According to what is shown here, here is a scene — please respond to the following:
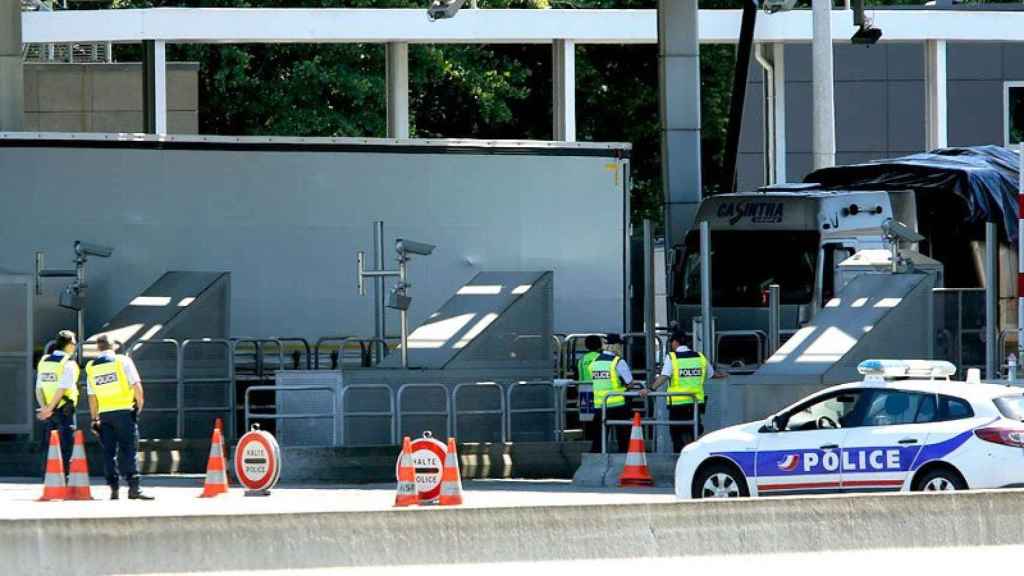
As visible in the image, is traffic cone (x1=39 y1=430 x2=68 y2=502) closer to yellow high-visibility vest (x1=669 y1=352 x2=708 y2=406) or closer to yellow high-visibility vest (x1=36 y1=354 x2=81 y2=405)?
yellow high-visibility vest (x1=36 y1=354 x2=81 y2=405)

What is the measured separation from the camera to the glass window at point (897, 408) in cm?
1731

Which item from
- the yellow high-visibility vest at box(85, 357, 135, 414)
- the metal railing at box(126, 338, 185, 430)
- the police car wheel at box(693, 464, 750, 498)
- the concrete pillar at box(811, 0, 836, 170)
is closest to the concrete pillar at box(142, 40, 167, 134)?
the concrete pillar at box(811, 0, 836, 170)

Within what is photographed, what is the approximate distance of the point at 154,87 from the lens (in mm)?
38844

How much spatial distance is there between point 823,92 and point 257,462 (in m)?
18.8

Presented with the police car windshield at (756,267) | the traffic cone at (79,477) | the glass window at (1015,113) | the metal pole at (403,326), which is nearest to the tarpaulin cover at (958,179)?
the police car windshield at (756,267)

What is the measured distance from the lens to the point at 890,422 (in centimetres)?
1748

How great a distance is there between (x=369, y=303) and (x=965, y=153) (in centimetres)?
1096

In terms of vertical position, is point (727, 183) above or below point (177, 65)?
below

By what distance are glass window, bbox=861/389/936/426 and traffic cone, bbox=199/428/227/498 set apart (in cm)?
628

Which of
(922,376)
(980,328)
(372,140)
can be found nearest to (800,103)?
(372,140)

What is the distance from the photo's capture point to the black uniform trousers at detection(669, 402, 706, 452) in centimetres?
2258

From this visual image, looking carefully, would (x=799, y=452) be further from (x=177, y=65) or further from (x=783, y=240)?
(x=177, y=65)

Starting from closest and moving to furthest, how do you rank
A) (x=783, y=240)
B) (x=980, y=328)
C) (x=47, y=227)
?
(x=980, y=328)
(x=47, y=227)
(x=783, y=240)

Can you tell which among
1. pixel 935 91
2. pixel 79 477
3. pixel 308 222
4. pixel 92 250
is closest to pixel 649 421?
pixel 79 477
